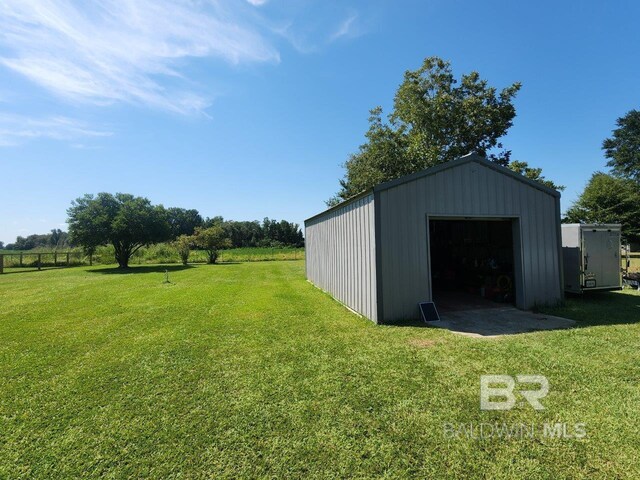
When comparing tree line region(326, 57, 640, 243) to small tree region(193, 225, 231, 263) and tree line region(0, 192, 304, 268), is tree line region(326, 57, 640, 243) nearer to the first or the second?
small tree region(193, 225, 231, 263)

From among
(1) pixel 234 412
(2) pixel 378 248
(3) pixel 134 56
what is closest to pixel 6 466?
(1) pixel 234 412

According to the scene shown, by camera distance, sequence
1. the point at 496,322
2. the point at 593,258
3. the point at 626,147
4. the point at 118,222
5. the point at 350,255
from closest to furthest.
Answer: the point at 496,322 < the point at 350,255 < the point at 593,258 < the point at 118,222 < the point at 626,147

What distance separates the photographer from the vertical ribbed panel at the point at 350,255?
646 cm

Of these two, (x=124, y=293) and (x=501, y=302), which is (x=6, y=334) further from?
→ (x=501, y=302)

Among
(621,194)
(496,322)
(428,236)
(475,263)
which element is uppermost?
(621,194)

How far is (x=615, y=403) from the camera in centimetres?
296

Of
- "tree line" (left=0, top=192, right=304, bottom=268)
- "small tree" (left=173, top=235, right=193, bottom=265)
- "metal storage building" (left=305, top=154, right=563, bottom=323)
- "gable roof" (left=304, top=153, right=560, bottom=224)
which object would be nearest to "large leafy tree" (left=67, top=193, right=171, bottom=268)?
"tree line" (left=0, top=192, right=304, bottom=268)

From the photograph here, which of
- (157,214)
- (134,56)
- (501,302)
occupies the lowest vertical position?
(501,302)

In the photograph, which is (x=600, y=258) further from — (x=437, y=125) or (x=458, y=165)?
(x=437, y=125)

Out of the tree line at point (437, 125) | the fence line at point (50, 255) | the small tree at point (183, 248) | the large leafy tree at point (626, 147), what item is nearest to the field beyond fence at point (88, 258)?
the fence line at point (50, 255)

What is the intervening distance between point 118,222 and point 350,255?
2049 cm

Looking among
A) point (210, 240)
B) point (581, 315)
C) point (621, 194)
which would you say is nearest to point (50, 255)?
point (210, 240)

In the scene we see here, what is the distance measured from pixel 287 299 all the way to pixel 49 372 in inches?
222

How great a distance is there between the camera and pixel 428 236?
660 cm
